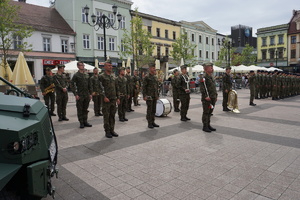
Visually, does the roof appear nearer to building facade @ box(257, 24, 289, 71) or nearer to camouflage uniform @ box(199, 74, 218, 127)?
camouflage uniform @ box(199, 74, 218, 127)

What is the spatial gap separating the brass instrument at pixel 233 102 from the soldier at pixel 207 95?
4.08 metres

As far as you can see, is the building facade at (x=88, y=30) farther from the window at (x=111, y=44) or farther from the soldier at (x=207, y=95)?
the soldier at (x=207, y=95)

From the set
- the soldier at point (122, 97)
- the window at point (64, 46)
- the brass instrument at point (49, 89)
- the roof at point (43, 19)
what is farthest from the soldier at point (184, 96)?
the window at point (64, 46)

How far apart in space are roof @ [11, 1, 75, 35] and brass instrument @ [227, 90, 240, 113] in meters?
26.2

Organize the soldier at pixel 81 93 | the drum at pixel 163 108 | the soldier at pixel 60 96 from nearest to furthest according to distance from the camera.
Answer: the soldier at pixel 81 93, the soldier at pixel 60 96, the drum at pixel 163 108

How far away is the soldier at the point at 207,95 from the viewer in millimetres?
Answer: 7605

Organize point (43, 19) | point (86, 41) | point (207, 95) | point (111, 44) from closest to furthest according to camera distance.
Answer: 1. point (207, 95)
2. point (43, 19)
3. point (86, 41)
4. point (111, 44)

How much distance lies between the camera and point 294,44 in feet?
192

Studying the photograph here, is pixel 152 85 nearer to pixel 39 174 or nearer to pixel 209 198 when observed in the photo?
pixel 209 198

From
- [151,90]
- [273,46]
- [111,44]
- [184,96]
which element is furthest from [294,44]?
[151,90]

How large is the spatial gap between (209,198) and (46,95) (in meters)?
9.09

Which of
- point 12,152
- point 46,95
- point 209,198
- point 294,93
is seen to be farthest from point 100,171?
point 294,93

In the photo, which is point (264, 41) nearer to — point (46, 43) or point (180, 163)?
point (46, 43)

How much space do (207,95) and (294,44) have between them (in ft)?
203
